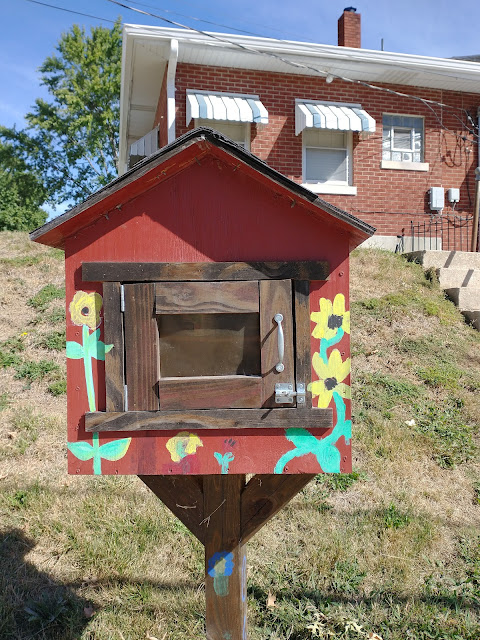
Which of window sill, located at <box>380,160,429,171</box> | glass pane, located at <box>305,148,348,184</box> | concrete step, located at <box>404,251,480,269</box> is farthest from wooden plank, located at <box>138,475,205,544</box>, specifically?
window sill, located at <box>380,160,429,171</box>

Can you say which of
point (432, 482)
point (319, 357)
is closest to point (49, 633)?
point (319, 357)

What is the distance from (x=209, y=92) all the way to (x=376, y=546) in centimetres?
791

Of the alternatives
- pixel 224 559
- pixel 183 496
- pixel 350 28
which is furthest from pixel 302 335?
pixel 350 28

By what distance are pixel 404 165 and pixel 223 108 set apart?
373 cm

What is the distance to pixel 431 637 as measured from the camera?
3.04 m

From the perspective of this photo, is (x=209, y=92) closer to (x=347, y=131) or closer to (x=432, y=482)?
(x=347, y=131)

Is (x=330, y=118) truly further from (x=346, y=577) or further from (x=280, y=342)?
(x=280, y=342)

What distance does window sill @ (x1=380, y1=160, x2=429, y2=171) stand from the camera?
10.2m

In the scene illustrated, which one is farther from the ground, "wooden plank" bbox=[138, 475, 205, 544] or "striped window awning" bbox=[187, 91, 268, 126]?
"striped window awning" bbox=[187, 91, 268, 126]

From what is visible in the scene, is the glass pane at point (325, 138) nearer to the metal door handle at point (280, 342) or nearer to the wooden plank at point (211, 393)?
the metal door handle at point (280, 342)

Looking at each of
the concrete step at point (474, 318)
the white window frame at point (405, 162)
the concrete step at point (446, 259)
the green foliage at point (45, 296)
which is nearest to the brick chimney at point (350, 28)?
the white window frame at point (405, 162)

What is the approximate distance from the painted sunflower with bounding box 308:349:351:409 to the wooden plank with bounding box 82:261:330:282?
321 mm

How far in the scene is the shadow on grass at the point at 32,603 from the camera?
10.2ft

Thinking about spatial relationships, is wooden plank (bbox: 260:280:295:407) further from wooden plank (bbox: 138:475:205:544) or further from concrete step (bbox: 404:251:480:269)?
concrete step (bbox: 404:251:480:269)
